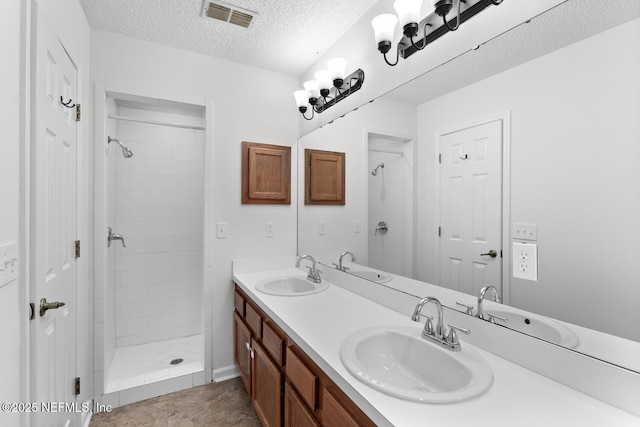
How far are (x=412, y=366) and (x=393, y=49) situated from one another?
4.93ft

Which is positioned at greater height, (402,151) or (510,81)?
(510,81)

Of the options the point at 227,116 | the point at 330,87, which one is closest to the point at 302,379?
the point at 330,87

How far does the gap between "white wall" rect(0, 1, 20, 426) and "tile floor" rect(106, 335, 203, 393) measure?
4.50ft

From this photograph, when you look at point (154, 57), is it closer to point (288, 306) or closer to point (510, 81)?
point (288, 306)

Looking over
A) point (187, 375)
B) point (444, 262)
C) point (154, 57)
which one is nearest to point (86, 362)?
point (187, 375)

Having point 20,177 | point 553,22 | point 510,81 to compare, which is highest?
point 553,22

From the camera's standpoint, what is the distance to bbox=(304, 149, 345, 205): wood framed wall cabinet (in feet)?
6.78

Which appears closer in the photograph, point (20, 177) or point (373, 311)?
point (20, 177)

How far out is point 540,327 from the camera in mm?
937

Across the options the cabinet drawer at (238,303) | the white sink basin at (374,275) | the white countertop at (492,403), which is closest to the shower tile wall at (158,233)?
the cabinet drawer at (238,303)

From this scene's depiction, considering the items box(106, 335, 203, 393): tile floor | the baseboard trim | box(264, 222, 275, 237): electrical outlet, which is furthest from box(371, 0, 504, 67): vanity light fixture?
box(106, 335, 203, 393): tile floor

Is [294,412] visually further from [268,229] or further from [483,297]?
[268,229]

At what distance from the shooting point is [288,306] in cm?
152

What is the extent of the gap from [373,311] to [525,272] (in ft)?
2.30
